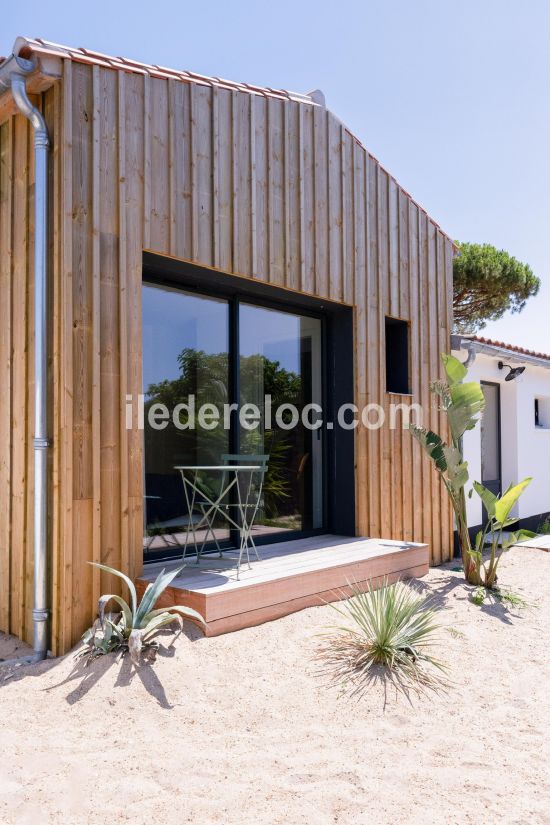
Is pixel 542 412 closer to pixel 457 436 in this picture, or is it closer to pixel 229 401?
pixel 457 436

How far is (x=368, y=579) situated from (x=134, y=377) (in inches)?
107

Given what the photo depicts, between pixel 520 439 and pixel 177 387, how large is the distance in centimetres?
708

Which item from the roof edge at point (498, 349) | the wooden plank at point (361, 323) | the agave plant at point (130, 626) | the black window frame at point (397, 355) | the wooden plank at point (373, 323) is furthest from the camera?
the roof edge at point (498, 349)

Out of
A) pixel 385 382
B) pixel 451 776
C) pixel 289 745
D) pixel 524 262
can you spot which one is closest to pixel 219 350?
pixel 385 382

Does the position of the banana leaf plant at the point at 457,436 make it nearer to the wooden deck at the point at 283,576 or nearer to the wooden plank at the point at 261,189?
the wooden deck at the point at 283,576

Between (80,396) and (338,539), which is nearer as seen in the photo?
(80,396)

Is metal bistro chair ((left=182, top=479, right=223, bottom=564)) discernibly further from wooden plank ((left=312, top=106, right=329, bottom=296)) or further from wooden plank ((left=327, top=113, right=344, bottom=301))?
wooden plank ((left=327, top=113, right=344, bottom=301))

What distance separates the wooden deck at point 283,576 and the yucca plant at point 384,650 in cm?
48

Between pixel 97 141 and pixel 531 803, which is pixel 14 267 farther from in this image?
pixel 531 803

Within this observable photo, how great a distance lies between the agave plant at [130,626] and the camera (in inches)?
146

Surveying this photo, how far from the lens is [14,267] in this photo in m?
4.48

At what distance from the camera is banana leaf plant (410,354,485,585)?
584 cm

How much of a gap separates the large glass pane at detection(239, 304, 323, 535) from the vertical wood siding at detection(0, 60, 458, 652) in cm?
54

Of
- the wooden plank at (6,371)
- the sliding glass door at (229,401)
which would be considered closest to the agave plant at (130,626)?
the wooden plank at (6,371)
